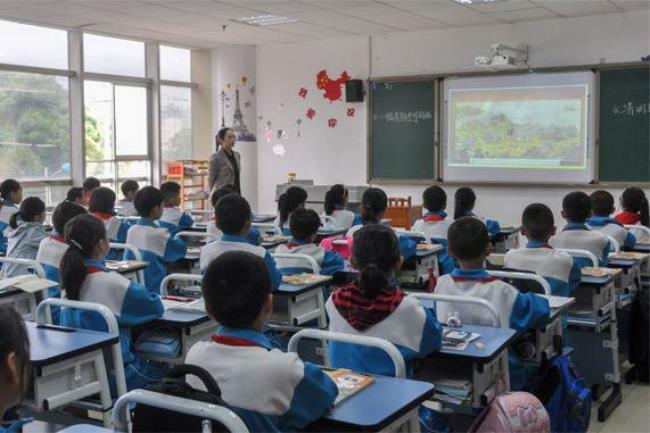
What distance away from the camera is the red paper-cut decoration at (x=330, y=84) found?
377 inches

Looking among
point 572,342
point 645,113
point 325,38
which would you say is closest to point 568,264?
point 572,342

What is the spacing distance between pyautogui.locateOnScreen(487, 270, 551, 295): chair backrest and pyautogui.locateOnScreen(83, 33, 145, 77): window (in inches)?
288

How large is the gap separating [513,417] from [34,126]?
25.8ft

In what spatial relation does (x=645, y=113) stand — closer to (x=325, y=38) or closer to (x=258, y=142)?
(x=325, y=38)

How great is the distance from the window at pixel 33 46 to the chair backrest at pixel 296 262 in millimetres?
5700

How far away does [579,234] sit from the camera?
170 inches

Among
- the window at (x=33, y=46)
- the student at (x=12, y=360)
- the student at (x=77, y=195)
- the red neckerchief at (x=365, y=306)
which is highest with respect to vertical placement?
the window at (x=33, y=46)

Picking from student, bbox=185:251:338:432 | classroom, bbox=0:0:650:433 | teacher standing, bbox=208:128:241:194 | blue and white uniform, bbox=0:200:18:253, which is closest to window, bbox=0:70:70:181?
classroom, bbox=0:0:650:433

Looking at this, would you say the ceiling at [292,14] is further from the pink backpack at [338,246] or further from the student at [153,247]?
the pink backpack at [338,246]

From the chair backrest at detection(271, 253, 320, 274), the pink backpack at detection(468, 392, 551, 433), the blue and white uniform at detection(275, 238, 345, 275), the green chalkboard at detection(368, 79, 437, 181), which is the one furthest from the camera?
the green chalkboard at detection(368, 79, 437, 181)

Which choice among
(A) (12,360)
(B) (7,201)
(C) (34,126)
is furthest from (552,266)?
(C) (34,126)

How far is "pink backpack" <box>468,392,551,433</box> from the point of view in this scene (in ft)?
7.30

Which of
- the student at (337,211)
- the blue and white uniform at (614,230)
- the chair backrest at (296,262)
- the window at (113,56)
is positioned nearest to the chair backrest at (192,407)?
the chair backrest at (296,262)

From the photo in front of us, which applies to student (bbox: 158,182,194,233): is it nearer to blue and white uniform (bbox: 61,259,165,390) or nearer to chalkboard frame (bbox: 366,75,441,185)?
blue and white uniform (bbox: 61,259,165,390)
